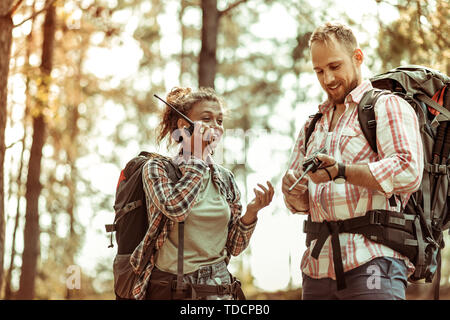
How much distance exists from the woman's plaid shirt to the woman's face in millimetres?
185

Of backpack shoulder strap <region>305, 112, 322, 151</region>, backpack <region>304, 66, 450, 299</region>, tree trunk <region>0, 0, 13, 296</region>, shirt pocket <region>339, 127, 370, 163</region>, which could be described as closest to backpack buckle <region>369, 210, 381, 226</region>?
backpack <region>304, 66, 450, 299</region>

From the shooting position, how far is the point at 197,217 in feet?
13.8

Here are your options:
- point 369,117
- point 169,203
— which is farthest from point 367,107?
point 169,203

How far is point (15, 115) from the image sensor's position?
14.5 m

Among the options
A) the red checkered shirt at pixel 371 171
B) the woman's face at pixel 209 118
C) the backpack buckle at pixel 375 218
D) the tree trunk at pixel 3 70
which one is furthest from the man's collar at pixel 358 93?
the tree trunk at pixel 3 70

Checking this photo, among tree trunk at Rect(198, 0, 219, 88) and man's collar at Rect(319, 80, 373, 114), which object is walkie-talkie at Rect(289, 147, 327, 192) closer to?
man's collar at Rect(319, 80, 373, 114)

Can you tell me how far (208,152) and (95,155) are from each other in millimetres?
15996

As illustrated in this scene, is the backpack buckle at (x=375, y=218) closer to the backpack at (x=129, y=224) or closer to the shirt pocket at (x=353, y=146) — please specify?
the shirt pocket at (x=353, y=146)

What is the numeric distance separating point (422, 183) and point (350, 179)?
0.54 meters

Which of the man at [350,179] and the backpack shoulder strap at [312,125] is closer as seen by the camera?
the man at [350,179]

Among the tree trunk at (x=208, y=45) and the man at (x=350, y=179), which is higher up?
the tree trunk at (x=208, y=45)

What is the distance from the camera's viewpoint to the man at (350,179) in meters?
3.19

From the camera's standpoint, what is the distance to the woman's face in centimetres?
442

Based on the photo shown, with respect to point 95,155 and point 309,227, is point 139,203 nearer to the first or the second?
point 309,227
